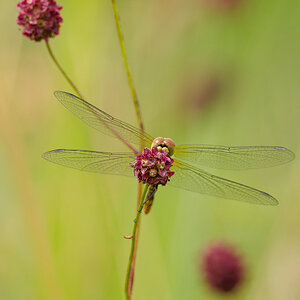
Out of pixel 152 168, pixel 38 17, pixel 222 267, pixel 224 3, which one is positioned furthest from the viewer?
pixel 224 3

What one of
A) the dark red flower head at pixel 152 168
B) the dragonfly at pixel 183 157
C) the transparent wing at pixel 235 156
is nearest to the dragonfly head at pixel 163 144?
the dragonfly at pixel 183 157

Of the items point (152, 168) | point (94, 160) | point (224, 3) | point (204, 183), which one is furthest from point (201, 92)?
point (152, 168)

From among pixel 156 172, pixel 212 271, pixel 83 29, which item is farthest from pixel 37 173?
pixel 156 172

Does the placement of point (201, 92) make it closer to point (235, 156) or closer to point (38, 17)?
point (235, 156)

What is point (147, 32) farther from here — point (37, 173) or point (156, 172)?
point (156, 172)

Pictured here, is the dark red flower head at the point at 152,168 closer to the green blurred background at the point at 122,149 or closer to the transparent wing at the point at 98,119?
A: the transparent wing at the point at 98,119

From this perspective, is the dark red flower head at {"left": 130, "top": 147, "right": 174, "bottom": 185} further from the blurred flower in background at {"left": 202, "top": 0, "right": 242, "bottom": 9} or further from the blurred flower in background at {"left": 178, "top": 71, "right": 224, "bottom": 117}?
the blurred flower in background at {"left": 202, "top": 0, "right": 242, "bottom": 9}
